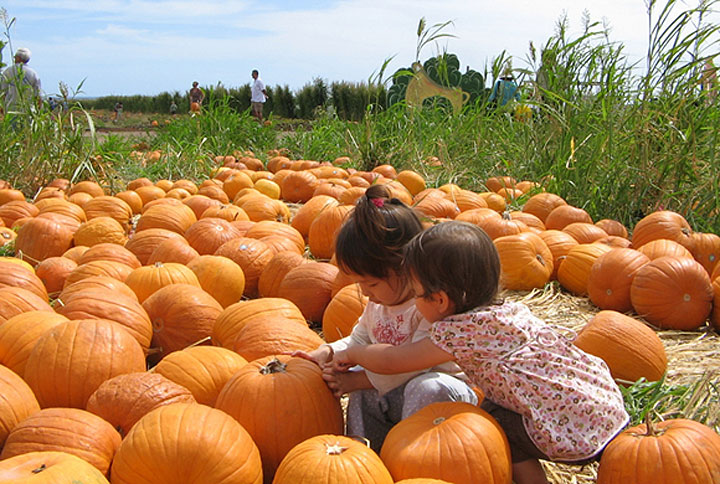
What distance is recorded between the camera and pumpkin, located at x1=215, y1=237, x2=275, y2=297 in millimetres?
4316

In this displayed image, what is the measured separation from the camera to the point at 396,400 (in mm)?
2432

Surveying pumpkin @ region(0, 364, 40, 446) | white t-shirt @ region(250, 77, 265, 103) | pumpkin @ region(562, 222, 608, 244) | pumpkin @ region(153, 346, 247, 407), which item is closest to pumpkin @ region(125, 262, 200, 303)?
pumpkin @ region(153, 346, 247, 407)

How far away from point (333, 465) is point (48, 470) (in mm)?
791

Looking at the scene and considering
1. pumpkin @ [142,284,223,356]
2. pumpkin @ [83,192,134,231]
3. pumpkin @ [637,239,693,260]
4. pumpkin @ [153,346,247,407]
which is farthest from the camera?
pumpkin @ [83,192,134,231]

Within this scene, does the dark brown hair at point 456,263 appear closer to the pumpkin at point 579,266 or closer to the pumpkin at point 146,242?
the pumpkin at point 579,266

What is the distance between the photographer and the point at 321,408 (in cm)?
229

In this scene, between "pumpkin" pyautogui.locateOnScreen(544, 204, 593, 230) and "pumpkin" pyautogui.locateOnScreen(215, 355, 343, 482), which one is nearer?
"pumpkin" pyautogui.locateOnScreen(215, 355, 343, 482)

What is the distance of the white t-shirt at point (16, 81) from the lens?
739cm

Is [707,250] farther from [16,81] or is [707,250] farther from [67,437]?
[16,81]

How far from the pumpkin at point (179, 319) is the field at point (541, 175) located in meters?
0.03

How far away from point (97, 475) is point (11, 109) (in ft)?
25.6

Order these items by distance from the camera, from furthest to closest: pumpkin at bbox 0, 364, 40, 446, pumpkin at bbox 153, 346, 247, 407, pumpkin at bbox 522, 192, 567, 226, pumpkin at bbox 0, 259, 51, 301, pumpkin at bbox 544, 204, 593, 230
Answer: pumpkin at bbox 522, 192, 567, 226 < pumpkin at bbox 544, 204, 593, 230 < pumpkin at bbox 0, 259, 51, 301 < pumpkin at bbox 153, 346, 247, 407 < pumpkin at bbox 0, 364, 40, 446

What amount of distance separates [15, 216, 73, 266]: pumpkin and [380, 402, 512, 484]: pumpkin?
390 cm

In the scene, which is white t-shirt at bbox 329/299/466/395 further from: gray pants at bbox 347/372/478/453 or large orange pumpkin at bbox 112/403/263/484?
large orange pumpkin at bbox 112/403/263/484
